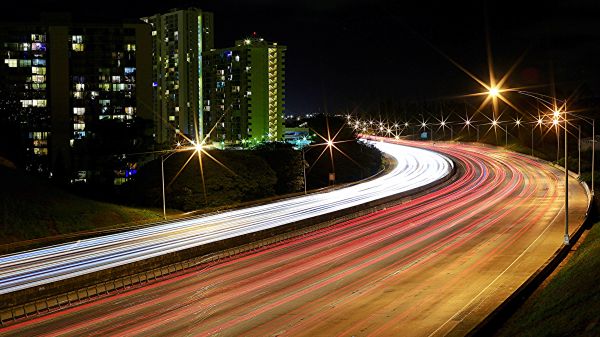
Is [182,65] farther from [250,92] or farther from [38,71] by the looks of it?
[38,71]

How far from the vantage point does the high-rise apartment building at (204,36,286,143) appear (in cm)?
15125

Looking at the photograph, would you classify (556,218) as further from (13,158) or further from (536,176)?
(13,158)

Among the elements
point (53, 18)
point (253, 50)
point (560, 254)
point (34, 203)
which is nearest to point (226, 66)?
point (253, 50)

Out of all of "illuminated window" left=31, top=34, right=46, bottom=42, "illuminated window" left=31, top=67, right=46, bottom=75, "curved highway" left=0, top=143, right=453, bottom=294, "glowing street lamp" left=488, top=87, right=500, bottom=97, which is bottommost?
"curved highway" left=0, top=143, right=453, bottom=294

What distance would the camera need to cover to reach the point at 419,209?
1807 inches

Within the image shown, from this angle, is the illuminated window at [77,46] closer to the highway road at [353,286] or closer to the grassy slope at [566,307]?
the highway road at [353,286]

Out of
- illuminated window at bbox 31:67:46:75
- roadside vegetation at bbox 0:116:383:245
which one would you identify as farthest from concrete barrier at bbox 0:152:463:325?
illuminated window at bbox 31:67:46:75

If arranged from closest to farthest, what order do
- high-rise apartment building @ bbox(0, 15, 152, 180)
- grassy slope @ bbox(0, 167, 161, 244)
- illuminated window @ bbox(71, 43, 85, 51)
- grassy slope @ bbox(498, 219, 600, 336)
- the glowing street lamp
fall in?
grassy slope @ bbox(498, 219, 600, 336), the glowing street lamp, grassy slope @ bbox(0, 167, 161, 244), high-rise apartment building @ bbox(0, 15, 152, 180), illuminated window @ bbox(71, 43, 85, 51)

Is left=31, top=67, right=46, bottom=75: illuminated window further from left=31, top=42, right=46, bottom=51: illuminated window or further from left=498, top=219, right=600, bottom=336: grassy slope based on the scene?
left=498, top=219, right=600, bottom=336: grassy slope

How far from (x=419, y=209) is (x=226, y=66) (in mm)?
117317

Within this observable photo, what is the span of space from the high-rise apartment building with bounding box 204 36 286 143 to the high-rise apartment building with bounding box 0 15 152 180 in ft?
156

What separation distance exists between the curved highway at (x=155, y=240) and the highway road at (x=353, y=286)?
345cm

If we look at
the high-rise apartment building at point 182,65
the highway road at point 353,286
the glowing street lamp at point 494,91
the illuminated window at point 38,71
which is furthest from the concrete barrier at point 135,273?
the high-rise apartment building at point 182,65

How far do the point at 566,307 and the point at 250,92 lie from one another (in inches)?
5403
